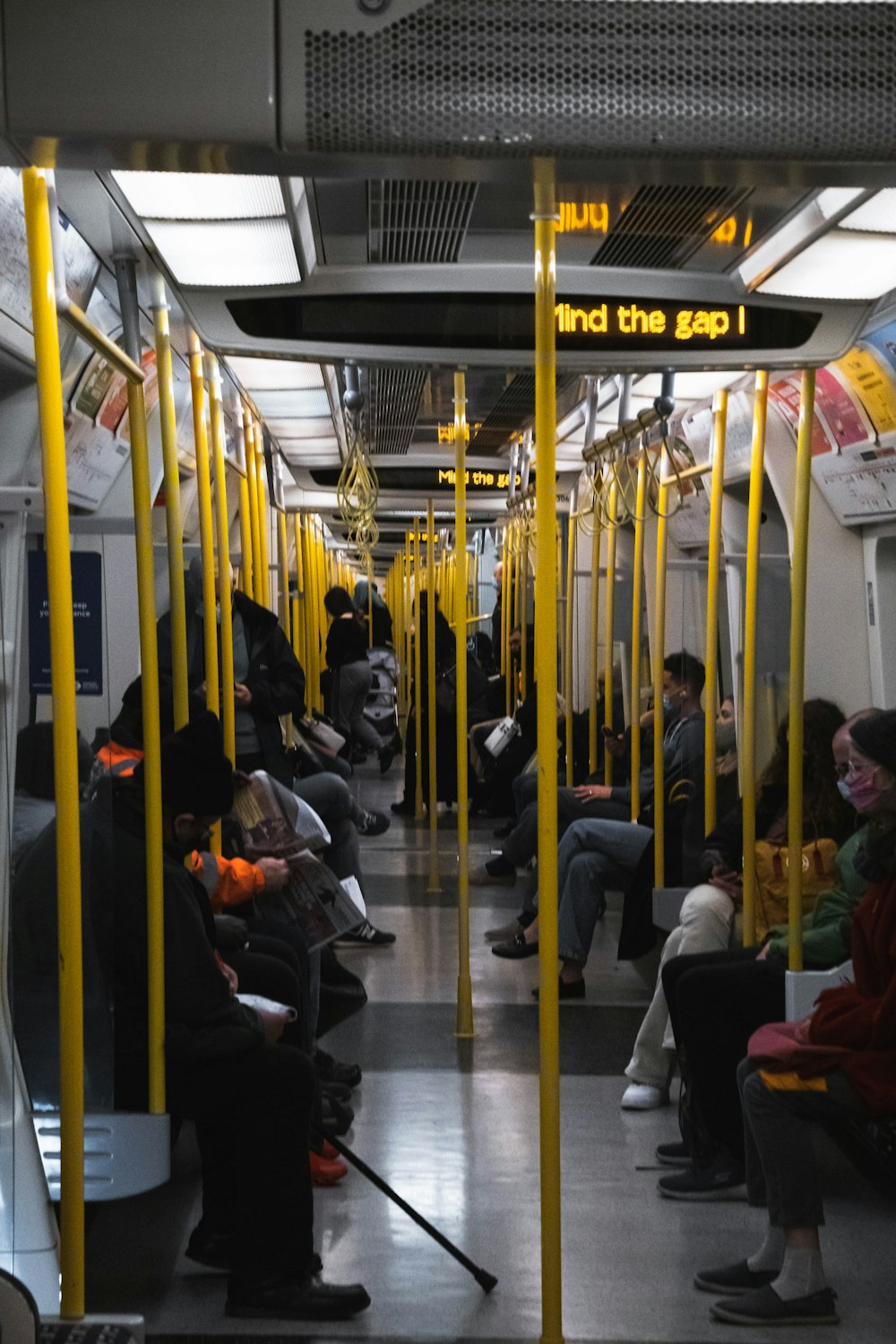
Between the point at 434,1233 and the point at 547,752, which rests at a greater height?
the point at 547,752

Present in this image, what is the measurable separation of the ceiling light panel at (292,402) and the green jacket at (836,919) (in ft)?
10.5

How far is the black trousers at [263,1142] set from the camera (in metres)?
3.76

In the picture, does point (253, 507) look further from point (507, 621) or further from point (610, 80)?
point (507, 621)

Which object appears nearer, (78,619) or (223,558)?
(78,619)

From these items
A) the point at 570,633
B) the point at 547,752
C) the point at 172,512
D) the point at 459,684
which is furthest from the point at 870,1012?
the point at 570,633

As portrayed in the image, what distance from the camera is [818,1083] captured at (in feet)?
12.4

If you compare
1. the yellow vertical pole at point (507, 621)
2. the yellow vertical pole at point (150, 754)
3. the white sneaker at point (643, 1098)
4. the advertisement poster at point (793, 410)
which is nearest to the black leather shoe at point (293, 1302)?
the yellow vertical pole at point (150, 754)

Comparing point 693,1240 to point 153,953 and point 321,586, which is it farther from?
point 321,586

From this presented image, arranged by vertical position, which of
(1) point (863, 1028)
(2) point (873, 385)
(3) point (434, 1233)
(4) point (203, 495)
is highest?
(2) point (873, 385)

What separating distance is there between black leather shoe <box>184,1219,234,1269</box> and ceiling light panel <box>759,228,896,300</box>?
115 inches

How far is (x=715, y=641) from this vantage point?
5.93 metres

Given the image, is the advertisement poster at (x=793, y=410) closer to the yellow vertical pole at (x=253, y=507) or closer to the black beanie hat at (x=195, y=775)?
the yellow vertical pole at (x=253, y=507)

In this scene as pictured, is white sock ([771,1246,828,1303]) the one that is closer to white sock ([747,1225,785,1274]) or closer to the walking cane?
white sock ([747,1225,785,1274])

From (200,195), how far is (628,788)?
5.30 m
